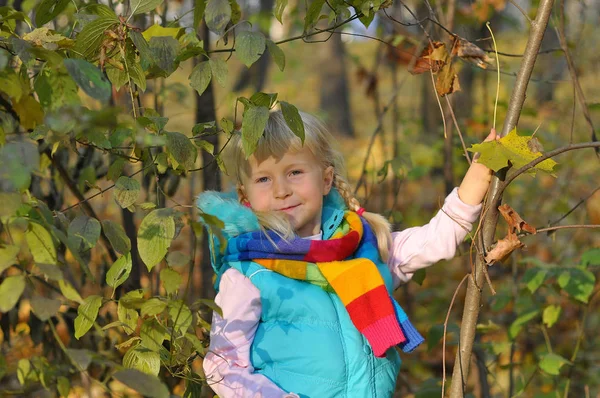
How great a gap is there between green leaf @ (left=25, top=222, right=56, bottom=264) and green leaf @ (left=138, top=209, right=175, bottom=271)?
243mm

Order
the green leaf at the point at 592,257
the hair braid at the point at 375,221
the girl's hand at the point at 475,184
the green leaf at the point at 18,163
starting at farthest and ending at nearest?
the green leaf at the point at 592,257 < the hair braid at the point at 375,221 < the girl's hand at the point at 475,184 < the green leaf at the point at 18,163

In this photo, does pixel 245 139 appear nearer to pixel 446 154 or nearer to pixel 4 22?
pixel 4 22

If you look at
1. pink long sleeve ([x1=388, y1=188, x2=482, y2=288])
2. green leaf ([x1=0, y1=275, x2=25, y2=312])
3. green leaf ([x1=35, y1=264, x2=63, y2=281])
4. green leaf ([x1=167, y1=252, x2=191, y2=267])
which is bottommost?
pink long sleeve ([x1=388, y1=188, x2=482, y2=288])

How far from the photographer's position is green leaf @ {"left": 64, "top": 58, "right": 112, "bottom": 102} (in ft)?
4.22

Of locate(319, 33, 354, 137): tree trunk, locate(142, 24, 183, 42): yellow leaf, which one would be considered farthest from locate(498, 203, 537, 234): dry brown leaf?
locate(319, 33, 354, 137): tree trunk

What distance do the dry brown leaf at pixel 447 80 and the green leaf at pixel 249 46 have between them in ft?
1.58

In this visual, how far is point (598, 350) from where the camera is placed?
4.56 meters

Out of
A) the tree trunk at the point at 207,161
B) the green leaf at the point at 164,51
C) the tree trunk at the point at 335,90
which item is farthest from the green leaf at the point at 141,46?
the tree trunk at the point at 335,90

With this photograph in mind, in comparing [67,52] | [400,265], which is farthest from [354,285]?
[67,52]

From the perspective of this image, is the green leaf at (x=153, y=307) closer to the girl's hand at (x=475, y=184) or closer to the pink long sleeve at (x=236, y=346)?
the pink long sleeve at (x=236, y=346)

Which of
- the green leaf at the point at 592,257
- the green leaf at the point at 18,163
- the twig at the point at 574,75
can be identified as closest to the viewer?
the green leaf at the point at 18,163

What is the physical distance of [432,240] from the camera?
87.1 inches

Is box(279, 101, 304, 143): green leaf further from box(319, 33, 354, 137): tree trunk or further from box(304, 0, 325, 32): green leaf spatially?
box(319, 33, 354, 137): tree trunk

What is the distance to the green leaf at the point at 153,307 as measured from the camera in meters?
1.53
